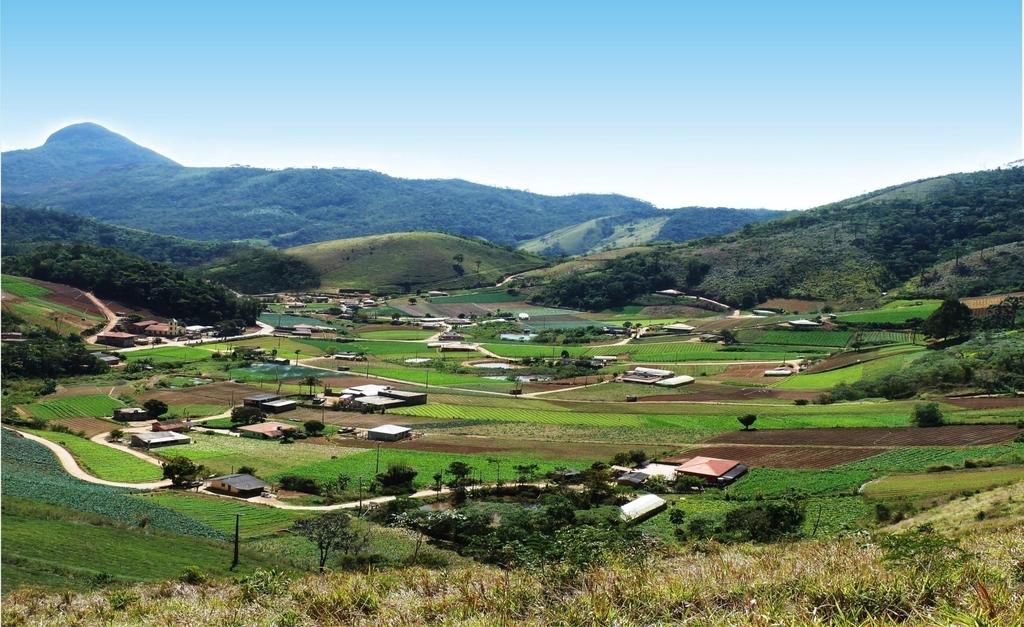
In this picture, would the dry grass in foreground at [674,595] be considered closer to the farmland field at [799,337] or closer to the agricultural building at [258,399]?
the agricultural building at [258,399]

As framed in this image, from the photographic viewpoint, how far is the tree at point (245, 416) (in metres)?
62.0

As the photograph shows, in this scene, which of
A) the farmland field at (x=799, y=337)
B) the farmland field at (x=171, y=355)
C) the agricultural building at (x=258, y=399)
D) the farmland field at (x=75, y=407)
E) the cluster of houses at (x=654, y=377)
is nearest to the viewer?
the farmland field at (x=75, y=407)

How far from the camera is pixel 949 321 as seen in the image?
270 ft

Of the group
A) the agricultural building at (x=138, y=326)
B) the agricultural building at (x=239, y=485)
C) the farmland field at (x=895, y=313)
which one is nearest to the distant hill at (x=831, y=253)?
the farmland field at (x=895, y=313)

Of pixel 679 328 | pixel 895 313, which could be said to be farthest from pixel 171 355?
pixel 895 313

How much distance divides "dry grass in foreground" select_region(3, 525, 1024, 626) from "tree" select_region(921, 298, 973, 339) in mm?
79632

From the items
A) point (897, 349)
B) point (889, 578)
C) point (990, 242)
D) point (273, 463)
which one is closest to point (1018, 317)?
point (897, 349)

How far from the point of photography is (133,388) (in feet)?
249

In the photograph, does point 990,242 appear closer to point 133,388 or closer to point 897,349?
point 897,349

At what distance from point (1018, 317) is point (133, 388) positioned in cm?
10083

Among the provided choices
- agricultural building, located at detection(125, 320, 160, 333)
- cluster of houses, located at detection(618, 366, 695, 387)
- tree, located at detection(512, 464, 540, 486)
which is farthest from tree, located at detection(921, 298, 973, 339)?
agricultural building, located at detection(125, 320, 160, 333)

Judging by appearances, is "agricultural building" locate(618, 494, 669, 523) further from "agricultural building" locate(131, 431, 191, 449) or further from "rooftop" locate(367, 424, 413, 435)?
"agricultural building" locate(131, 431, 191, 449)

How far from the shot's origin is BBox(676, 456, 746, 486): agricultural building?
42969mm

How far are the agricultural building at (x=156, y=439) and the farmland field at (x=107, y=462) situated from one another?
1967 mm
